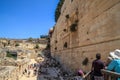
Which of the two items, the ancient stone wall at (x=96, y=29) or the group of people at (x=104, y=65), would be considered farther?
the ancient stone wall at (x=96, y=29)

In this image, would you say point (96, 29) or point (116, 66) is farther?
point (96, 29)

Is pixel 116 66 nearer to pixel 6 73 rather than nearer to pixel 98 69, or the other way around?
pixel 98 69

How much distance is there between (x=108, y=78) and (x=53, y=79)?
1084 centimetres

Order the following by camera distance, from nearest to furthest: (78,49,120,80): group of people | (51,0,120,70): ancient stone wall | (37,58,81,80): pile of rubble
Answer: (78,49,120,80): group of people < (51,0,120,70): ancient stone wall < (37,58,81,80): pile of rubble

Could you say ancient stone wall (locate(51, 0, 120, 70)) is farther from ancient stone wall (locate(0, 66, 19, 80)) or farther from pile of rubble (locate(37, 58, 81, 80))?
ancient stone wall (locate(0, 66, 19, 80))

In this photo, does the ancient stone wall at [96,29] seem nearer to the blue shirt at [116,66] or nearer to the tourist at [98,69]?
the tourist at [98,69]

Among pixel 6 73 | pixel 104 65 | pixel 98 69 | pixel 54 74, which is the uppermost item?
pixel 104 65

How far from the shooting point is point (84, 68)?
10.5 meters

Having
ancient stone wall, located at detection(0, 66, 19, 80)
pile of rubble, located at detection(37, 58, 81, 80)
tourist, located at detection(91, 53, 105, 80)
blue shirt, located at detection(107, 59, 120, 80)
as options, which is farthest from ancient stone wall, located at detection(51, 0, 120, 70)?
ancient stone wall, located at detection(0, 66, 19, 80)

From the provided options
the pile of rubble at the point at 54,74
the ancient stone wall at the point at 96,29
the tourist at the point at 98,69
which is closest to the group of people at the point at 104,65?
the tourist at the point at 98,69

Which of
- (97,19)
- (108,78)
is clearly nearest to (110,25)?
(97,19)

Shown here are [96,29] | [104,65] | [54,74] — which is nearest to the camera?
[104,65]

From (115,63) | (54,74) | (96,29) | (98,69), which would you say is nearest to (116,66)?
(115,63)

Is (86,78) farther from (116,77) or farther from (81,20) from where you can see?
(81,20)
